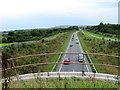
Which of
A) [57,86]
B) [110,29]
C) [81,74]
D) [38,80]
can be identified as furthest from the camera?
[110,29]

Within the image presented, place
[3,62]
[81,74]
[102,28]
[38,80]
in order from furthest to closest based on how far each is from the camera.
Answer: [102,28], [81,74], [38,80], [3,62]

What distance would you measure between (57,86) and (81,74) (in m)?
3.23

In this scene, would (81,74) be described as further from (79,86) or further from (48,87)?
(48,87)

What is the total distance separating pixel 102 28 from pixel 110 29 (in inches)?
673

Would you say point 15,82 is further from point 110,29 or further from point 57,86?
point 110,29

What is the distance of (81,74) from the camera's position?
11.2 meters

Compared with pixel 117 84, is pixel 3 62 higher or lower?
higher

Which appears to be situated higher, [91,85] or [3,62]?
[3,62]

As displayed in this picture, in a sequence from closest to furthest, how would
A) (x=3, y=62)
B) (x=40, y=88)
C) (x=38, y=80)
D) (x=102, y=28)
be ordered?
1. (x=3, y=62)
2. (x=40, y=88)
3. (x=38, y=80)
4. (x=102, y=28)

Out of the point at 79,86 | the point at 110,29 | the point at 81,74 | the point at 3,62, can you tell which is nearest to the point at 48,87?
the point at 79,86

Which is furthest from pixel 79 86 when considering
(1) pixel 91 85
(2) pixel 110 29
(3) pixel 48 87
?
(2) pixel 110 29

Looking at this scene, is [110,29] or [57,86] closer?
[57,86]

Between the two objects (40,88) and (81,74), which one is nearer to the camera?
(40,88)

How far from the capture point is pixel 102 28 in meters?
165
